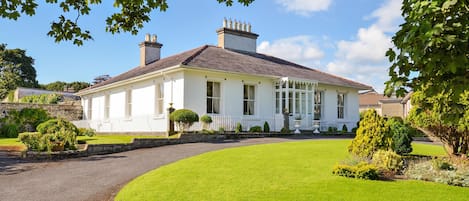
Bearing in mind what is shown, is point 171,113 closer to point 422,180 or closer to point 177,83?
point 177,83

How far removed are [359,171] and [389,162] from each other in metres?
1.23

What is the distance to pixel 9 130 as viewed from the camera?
26328mm

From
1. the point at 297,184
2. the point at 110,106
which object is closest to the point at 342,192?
the point at 297,184

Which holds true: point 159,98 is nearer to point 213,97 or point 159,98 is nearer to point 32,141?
point 213,97

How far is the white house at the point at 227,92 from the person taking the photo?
2033 centimetres

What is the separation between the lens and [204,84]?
20.5 metres

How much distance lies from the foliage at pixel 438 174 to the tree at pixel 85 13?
5.72m

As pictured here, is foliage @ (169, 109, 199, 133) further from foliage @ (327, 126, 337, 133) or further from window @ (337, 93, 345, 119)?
window @ (337, 93, 345, 119)

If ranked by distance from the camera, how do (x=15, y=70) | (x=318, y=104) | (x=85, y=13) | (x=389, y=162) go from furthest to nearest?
(x=15, y=70)
(x=318, y=104)
(x=389, y=162)
(x=85, y=13)

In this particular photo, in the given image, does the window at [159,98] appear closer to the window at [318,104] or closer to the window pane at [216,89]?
the window pane at [216,89]

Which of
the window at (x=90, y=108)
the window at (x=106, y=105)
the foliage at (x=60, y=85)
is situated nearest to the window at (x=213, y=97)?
the window at (x=106, y=105)

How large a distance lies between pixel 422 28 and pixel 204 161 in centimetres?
859

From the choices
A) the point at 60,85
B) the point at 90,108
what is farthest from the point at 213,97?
the point at 60,85

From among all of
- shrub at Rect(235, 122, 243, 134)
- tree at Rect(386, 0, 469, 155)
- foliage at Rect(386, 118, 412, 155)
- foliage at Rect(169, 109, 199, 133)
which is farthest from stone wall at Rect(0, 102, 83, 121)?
tree at Rect(386, 0, 469, 155)
